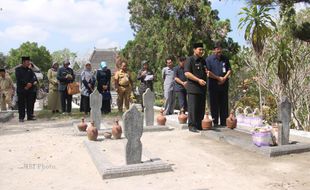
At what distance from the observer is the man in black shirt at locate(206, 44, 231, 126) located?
9.20 metres

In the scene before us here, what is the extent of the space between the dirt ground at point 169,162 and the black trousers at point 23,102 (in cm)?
328

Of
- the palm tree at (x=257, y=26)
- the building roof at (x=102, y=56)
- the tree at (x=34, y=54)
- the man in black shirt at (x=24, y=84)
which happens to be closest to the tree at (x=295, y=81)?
the palm tree at (x=257, y=26)

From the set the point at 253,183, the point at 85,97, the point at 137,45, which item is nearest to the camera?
the point at 253,183

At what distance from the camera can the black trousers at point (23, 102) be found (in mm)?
11719

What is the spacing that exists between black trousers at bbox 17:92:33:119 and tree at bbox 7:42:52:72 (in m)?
52.9

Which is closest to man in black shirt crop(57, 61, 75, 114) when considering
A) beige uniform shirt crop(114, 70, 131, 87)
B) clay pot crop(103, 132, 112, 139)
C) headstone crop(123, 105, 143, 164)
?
beige uniform shirt crop(114, 70, 131, 87)

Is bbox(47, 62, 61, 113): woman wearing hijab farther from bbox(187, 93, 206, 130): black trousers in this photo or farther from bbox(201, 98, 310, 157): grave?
bbox(201, 98, 310, 157): grave

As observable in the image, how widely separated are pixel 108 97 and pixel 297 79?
5.74m

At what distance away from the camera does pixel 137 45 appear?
30688 mm

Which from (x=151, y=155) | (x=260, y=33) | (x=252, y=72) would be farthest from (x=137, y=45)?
(x=151, y=155)

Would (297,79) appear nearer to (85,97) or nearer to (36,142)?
(85,97)

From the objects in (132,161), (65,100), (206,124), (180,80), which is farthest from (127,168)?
(65,100)

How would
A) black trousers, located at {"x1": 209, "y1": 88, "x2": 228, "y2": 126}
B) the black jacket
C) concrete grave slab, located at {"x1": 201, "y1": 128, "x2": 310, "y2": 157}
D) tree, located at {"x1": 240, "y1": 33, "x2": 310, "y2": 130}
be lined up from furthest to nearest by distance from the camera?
the black jacket → tree, located at {"x1": 240, "y1": 33, "x2": 310, "y2": 130} → black trousers, located at {"x1": 209, "y1": 88, "x2": 228, "y2": 126} → concrete grave slab, located at {"x1": 201, "y1": 128, "x2": 310, "y2": 157}

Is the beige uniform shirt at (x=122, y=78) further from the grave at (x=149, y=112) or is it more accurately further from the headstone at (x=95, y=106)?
the headstone at (x=95, y=106)
